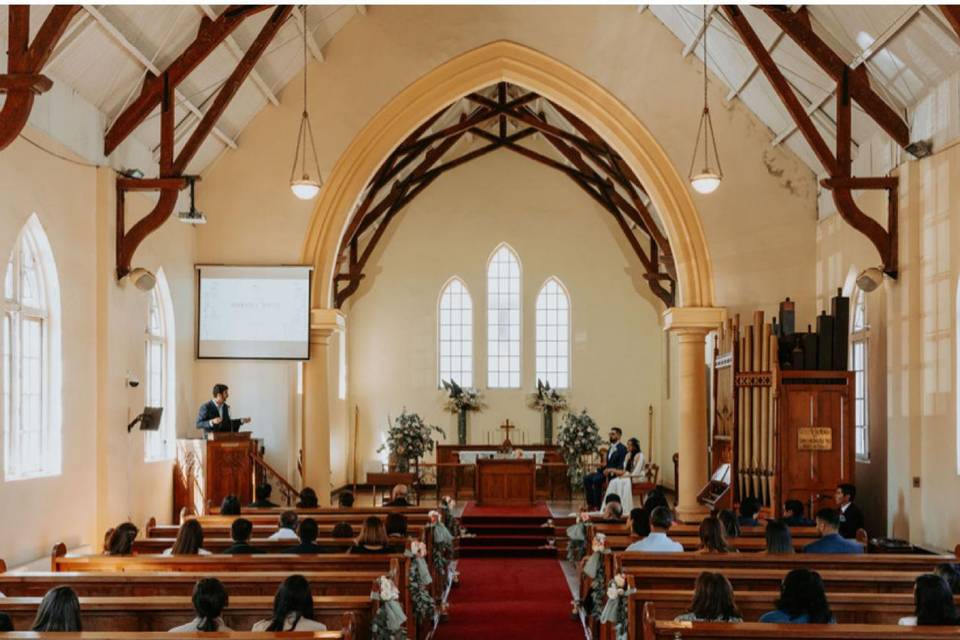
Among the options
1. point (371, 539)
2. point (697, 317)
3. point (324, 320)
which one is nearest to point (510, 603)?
point (371, 539)

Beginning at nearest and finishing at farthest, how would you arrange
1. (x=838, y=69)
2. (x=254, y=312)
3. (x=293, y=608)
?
(x=293, y=608), (x=838, y=69), (x=254, y=312)

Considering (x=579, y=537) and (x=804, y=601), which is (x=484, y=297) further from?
(x=804, y=601)

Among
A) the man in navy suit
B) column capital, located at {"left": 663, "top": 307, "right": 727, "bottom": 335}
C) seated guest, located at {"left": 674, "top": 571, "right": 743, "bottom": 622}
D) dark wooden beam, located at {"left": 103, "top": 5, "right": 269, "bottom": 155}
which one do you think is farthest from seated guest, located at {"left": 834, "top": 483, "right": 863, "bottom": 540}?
dark wooden beam, located at {"left": 103, "top": 5, "right": 269, "bottom": 155}

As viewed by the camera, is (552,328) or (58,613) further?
(552,328)

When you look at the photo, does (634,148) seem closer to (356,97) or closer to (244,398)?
(356,97)

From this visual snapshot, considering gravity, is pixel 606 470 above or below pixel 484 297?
below

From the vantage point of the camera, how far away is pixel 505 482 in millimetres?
16750

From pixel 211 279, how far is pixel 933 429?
802 centimetres

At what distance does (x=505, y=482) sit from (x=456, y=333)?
540cm

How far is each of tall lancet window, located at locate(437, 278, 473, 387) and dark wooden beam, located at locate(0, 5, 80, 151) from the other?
47.1 ft

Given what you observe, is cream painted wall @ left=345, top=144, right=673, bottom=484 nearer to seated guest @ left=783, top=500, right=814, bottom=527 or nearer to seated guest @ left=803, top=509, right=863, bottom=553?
seated guest @ left=783, top=500, right=814, bottom=527

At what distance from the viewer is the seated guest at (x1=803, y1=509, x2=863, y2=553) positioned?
7.60 meters

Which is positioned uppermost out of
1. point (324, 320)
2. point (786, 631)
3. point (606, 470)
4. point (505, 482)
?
point (324, 320)

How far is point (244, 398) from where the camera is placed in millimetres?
13500
